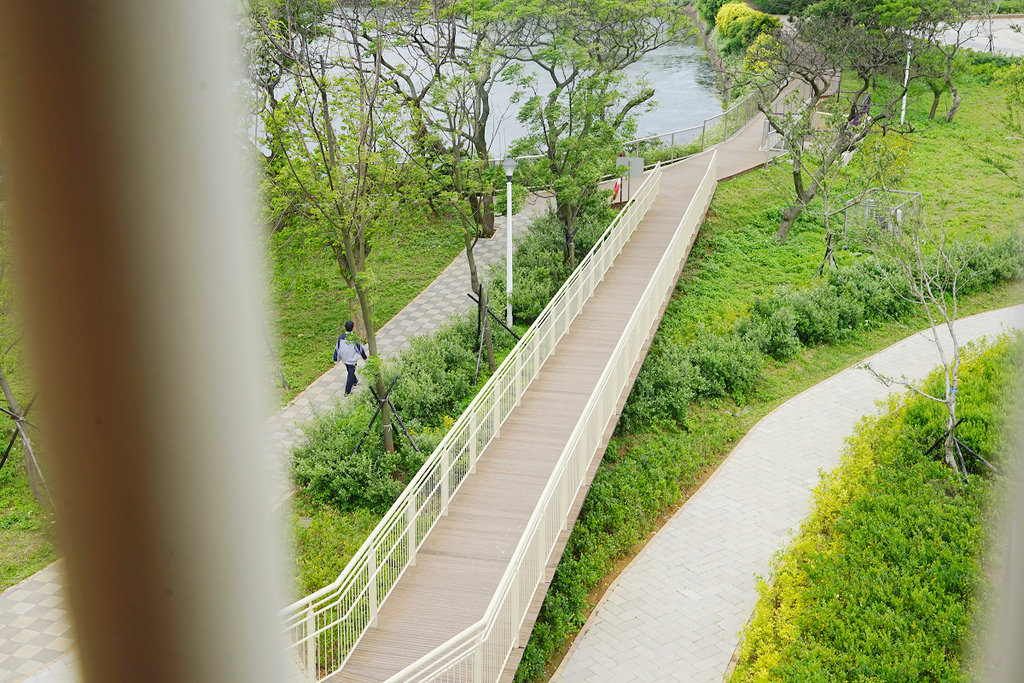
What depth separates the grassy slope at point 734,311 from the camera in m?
9.78

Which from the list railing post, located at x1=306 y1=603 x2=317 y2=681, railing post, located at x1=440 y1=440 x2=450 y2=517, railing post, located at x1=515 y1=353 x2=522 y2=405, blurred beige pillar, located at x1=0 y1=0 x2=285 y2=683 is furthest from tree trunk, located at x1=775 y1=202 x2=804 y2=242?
blurred beige pillar, located at x1=0 y1=0 x2=285 y2=683

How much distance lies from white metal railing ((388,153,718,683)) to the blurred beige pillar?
6.24 meters

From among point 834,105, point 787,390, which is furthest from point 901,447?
point 834,105

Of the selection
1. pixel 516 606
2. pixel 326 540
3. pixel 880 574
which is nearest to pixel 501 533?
pixel 516 606

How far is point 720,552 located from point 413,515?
3.84m

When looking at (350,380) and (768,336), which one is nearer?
(350,380)

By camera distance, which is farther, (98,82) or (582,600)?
(582,600)

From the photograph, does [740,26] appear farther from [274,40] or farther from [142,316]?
[142,316]

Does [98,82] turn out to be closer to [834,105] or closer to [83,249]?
[83,249]

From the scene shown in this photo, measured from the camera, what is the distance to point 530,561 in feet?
25.7

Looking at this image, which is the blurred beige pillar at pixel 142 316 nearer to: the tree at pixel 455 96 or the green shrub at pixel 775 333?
the tree at pixel 455 96

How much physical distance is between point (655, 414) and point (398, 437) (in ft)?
12.0

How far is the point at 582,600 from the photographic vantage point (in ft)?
30.0

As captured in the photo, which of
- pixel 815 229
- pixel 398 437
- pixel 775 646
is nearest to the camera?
pixel 775 646
